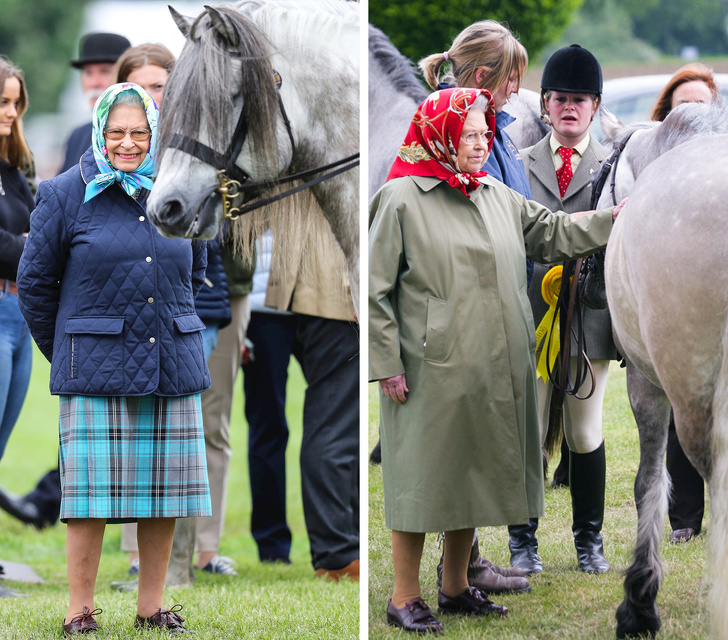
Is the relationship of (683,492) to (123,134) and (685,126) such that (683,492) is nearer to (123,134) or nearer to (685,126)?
(685,126)

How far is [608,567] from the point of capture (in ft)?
11.5

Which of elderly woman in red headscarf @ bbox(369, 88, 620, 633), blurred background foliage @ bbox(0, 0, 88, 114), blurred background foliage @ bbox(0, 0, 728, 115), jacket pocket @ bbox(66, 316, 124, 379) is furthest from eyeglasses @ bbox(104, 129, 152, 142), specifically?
blurred background foliage @ bbox(0, 0, 88, 114)

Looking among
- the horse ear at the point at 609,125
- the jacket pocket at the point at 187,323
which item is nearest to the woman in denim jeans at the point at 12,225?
the jacket pocket at the point at 187,323

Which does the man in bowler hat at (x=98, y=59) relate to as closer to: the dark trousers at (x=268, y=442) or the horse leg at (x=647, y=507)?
the dark trousers at (x=268, y=442)

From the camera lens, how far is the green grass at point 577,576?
3223mm

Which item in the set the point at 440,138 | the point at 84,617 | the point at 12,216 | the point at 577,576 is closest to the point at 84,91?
the point at 12,216

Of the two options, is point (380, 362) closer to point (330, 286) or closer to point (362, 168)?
point (362, 168)

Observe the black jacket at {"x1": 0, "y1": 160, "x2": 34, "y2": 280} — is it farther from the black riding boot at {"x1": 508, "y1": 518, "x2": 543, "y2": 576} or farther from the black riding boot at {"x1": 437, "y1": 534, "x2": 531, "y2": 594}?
the black riding boot at {"x1": 508, "y1": 518, "x2": 543, "y2": 576}

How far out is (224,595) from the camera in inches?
160

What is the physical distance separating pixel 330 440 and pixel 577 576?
1.54m

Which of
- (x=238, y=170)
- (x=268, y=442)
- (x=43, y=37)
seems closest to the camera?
(x=238, y=170)

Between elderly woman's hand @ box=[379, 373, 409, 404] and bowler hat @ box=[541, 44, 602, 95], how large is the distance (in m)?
1.37

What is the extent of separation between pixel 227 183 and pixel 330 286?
136 cm

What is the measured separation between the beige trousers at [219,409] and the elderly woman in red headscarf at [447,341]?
5.98 feet
